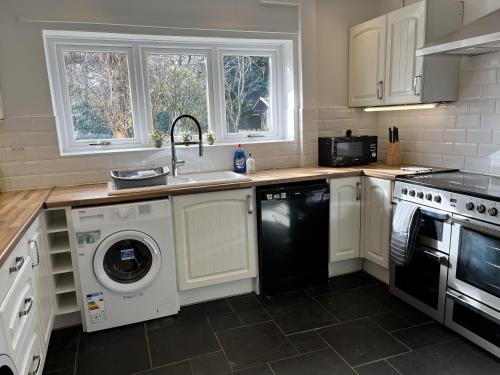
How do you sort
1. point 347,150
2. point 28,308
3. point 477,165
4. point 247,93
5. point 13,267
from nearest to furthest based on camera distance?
point 13,267 < point 28,308 < point 477,165 < point 347,150 < point 247,93

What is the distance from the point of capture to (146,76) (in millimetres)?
2924

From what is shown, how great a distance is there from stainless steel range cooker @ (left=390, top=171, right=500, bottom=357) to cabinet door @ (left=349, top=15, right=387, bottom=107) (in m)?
0.92

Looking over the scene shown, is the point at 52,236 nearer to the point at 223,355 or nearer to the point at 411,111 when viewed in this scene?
the point at 223,355

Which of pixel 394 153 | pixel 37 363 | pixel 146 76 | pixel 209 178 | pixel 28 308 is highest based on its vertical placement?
pixel 146 76

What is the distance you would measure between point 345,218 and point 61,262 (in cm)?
204

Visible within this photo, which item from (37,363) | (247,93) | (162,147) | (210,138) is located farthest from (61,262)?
(247,93)

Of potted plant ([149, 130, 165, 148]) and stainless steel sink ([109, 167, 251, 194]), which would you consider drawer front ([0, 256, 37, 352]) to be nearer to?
stainless steel sink ([109, 167, 251, 194])

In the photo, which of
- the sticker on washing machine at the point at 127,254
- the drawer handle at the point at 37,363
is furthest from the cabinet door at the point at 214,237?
the drawer handle at the point at 37,363

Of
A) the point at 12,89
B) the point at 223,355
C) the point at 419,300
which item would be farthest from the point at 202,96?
the point at 419,300

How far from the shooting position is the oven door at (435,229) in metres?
2.19

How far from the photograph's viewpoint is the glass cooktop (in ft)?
6.68

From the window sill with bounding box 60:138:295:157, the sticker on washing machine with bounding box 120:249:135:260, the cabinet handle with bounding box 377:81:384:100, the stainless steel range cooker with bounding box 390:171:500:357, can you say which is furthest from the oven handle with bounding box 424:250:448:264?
the sticker on washing machine with bounding box 120:249:135:260

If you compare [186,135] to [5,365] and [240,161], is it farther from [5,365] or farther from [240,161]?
[5,365]

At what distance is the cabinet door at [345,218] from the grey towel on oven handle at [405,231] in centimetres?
51
